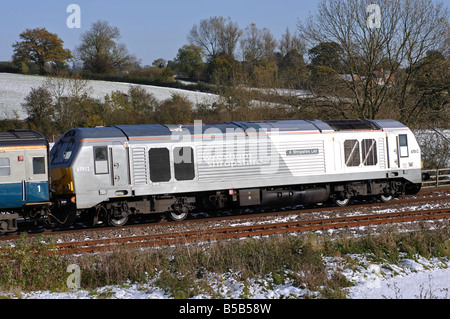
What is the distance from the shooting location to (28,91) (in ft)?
188

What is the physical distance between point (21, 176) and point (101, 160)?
2406 millimetres

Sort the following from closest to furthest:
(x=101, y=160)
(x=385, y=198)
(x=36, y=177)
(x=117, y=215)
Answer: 1. (x=36, y=177)
2. (x=101, y=160)
3. (x=117, y=215)
4. (x=385, y=198)

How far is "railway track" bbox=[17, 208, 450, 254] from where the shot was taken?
1293 centimetres

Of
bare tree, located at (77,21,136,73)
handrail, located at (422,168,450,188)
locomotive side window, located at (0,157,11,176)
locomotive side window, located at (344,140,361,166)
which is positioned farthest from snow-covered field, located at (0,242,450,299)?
bare tree, located at (77,21,136,73)

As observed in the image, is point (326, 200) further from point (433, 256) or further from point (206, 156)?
point (433, 256)

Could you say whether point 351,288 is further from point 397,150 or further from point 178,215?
A: point 397,150

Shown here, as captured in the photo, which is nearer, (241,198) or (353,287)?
(353,287)

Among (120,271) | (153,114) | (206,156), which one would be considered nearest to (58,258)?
(120,271)

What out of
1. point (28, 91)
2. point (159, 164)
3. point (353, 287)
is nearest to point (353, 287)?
point (353, 287)

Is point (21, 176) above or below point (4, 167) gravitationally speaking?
below

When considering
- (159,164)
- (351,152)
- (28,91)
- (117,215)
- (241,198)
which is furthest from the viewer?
(28,91)

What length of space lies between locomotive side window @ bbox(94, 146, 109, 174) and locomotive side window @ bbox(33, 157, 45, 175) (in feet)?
5.28

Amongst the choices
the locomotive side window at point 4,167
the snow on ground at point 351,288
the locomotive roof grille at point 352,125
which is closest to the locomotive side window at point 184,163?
the locomotive side window at point 4,167
